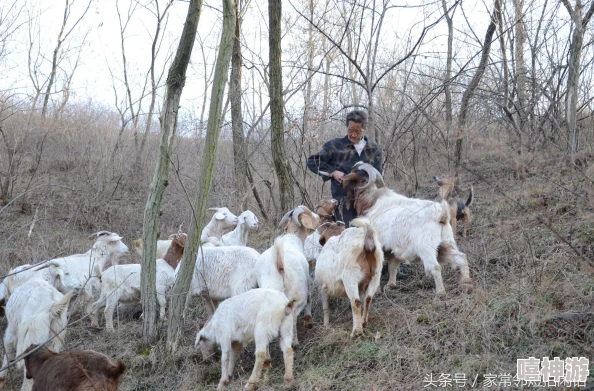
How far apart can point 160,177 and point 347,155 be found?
247 cm

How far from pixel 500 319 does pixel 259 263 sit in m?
2.55

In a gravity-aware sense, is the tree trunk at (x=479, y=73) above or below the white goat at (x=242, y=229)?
above

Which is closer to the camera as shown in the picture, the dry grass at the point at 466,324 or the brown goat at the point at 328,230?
the dry grass at the point at 466,324

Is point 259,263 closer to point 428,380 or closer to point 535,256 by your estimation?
point 428,380

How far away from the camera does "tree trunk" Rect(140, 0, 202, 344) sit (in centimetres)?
603

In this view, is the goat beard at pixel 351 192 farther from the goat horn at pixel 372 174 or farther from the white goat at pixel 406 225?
the goat horn at pixel 372 174

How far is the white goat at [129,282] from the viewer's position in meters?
7.09

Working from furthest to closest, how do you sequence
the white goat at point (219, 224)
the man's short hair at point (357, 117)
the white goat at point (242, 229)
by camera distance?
the white goat at point (219, 224), the white goat at point (242, 229), the man's short hair at point (357, 117)

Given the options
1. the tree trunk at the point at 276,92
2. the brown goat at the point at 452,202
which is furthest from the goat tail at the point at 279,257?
the tree trunk at the point at 276,92

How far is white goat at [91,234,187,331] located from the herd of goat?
13 mm

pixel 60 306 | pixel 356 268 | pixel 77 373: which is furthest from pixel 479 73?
pixel 77 373

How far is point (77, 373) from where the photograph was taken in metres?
4.61

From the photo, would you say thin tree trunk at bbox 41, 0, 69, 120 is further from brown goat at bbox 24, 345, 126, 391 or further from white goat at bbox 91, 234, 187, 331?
brown goat at bbox 24, 345, 126, 391

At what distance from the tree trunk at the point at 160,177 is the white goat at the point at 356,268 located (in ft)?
5.96
